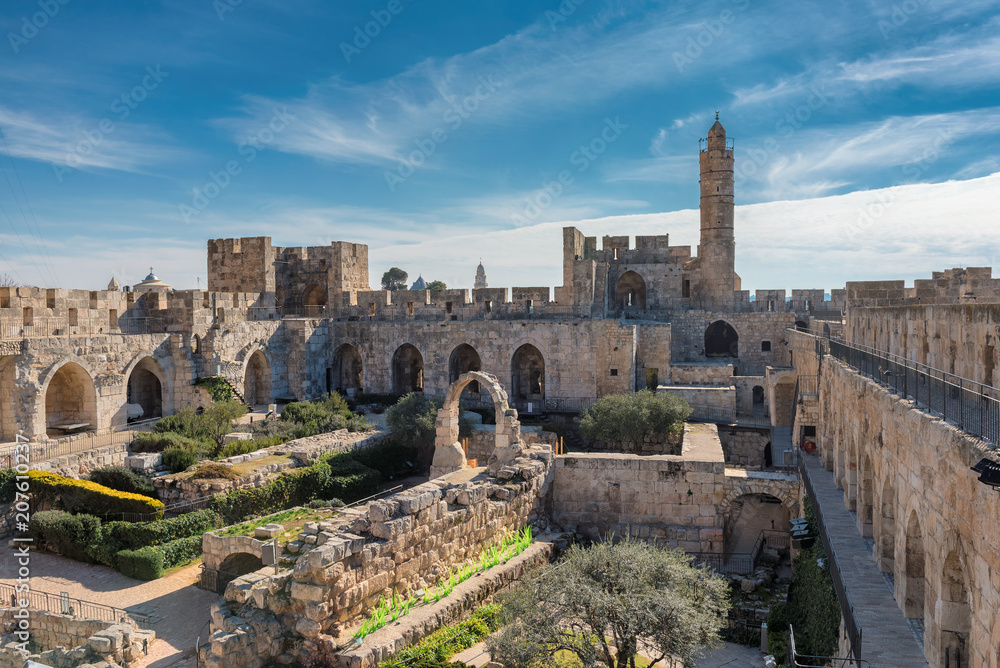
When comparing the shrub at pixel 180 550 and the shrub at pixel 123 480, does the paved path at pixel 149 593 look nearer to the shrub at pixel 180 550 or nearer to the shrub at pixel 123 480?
the shrub at pixel 180 550

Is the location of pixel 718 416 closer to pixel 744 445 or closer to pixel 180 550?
pixel 744 445

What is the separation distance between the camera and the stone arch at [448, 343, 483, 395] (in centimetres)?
2494

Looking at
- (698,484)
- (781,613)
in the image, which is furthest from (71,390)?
(781,613)

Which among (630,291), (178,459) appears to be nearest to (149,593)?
(178,459)

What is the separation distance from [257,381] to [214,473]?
9255 mm

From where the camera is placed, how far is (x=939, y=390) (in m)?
7.43

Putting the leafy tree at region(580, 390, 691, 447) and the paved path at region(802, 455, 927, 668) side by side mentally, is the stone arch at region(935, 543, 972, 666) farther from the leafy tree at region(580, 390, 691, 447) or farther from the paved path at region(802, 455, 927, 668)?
the leafy tree at region(580, 390, 691, 447)

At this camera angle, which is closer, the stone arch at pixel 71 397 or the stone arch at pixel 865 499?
the stone arch at pixel 865 499

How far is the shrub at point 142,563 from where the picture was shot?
507 inches

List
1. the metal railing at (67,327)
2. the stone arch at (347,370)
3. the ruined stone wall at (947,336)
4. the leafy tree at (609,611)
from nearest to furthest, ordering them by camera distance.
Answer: the ruined stone wall at (947,336) → the leafy tree at (609,611) → the metal railing at (67,327) → the stone arch at (347,370)

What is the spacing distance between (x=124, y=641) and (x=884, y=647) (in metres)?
9.60

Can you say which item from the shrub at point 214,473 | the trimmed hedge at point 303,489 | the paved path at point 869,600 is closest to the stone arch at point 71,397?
the shrub at point 214,473

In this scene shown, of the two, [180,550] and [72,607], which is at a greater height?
[180,550]

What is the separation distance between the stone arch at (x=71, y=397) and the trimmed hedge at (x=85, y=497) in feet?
9.61
